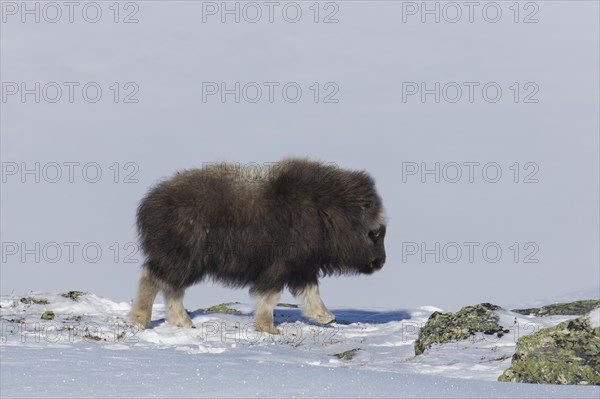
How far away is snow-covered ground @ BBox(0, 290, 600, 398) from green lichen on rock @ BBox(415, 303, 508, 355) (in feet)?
0.47

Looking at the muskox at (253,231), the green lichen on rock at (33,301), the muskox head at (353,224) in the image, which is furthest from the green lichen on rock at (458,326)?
the green lichen on rock at (33,301)

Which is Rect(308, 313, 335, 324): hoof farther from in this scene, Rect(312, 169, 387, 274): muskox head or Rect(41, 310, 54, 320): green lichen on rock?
Rect(41, 310, 54, 320): green lichen on rock

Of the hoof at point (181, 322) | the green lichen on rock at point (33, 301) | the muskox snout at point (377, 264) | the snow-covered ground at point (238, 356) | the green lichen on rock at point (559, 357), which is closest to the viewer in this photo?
the snow-covered ground at point (238, 356)

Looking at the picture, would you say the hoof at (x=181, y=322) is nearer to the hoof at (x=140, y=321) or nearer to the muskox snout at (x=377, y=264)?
the hoof at (x=140, y=321)

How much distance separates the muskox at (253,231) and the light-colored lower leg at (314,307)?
0.05 ft

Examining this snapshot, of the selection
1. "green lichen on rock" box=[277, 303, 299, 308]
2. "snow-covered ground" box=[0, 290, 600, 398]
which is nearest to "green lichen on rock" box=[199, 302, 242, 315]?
"snow-covered ground" box=[0, 290, 600, 398]

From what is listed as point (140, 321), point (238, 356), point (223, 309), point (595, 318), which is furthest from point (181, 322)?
point (595, 318)

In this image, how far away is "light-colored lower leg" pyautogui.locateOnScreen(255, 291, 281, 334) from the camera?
12.2 metres

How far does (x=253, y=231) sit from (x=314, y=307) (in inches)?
Answer: 68.7

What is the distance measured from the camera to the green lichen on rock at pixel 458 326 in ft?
34.5

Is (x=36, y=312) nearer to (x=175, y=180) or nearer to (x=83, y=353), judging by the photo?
(x=175, y=180)

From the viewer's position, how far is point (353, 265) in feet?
42.8

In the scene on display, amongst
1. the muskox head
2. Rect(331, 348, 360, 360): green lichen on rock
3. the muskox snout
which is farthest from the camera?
the muskox snout

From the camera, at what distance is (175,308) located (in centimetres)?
1229
